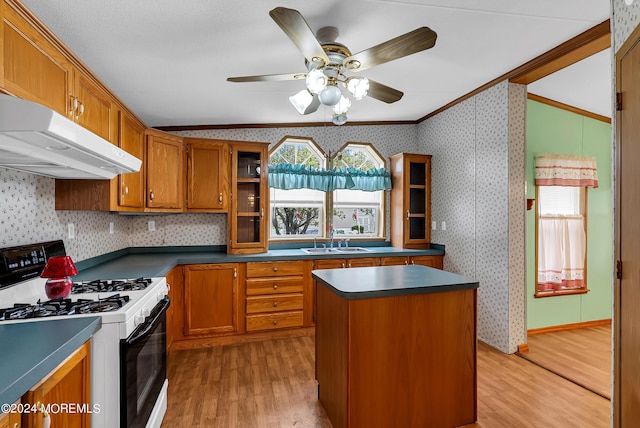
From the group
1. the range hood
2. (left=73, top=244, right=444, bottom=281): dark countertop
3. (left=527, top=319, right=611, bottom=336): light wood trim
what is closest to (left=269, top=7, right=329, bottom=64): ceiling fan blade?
the range hood

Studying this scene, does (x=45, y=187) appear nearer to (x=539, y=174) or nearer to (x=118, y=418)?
(x=118, y=418)

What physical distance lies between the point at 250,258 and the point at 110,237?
1338 millimetres

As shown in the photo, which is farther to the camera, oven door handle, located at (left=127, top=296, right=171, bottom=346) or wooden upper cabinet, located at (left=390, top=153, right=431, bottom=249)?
wooden upper cabinet, located at (left=390, top=153, right=431, bottom=249)

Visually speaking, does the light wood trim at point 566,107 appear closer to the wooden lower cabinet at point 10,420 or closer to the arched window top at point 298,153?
the arched window top at point 298,153

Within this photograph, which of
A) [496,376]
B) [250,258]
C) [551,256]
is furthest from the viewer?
[551,256]

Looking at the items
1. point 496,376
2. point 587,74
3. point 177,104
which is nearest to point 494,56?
point 587,74

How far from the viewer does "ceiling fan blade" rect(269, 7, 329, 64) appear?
4.86ft

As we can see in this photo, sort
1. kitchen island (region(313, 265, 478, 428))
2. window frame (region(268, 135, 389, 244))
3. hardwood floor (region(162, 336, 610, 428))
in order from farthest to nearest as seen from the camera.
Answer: window frame (region(268, 135, 389, 244)) < hardwood floor (region(162, 336, 610, 428)) < kitchen island (region(313, 265, 478, 428))

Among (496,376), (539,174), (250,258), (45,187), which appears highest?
(539,174)

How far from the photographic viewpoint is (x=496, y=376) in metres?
2.69

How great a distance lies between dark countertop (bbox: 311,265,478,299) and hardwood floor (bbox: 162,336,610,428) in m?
0.90

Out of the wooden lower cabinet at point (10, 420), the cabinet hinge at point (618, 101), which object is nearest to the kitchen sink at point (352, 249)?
the cabinet hinge at point (618, 101)

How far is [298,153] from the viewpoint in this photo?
435 centimetres

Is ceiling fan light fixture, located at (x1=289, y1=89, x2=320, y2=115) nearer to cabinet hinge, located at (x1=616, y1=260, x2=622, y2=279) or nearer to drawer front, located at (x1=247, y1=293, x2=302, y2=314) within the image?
cabinet hinge, located at (x1=616, y1=260, x2=622, y2=279)
